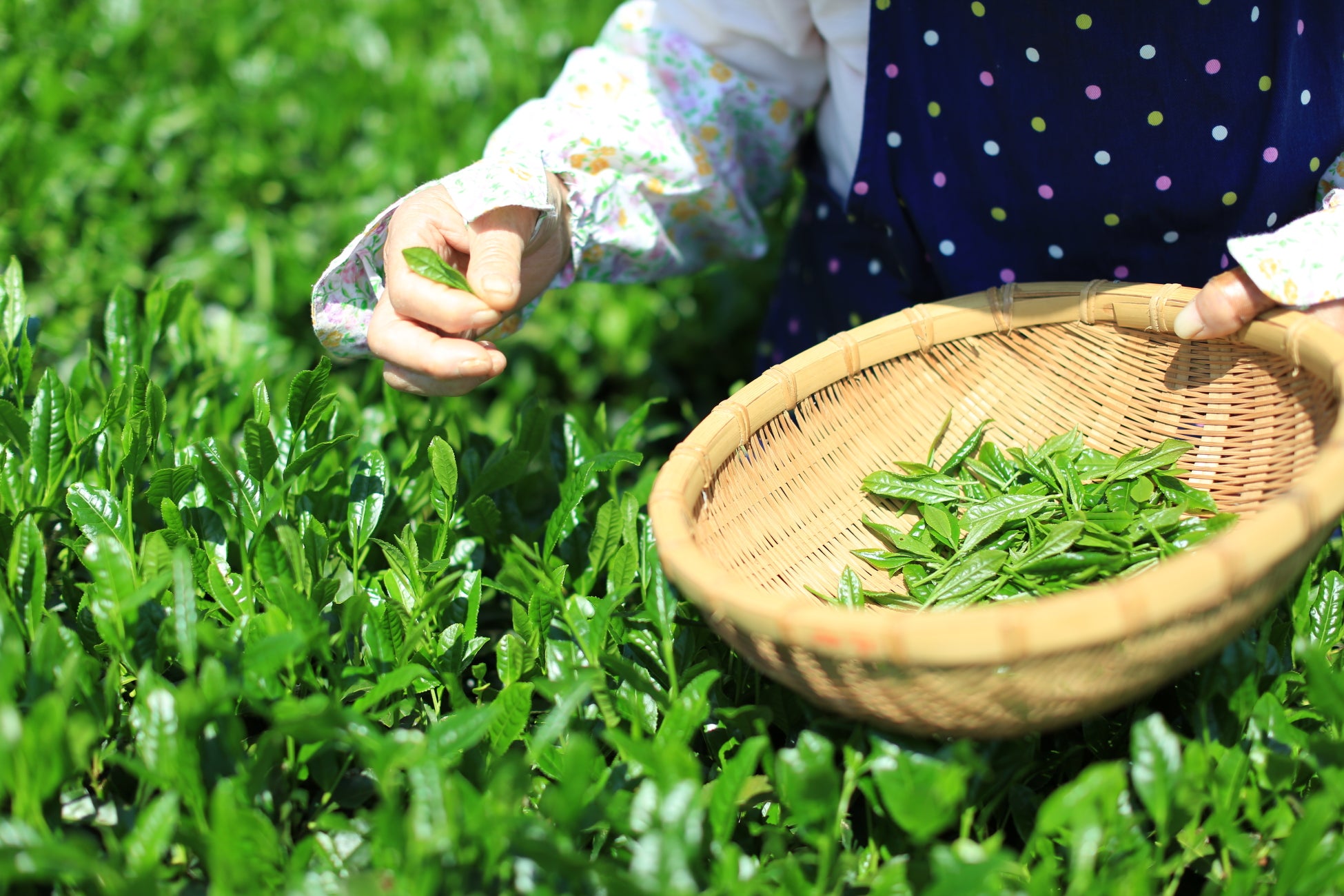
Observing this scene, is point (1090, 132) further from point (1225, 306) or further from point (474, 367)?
point (474, 367)

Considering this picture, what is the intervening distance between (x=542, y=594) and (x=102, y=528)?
1.33 feet

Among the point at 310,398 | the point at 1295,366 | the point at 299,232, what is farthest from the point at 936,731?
the point at 299,232

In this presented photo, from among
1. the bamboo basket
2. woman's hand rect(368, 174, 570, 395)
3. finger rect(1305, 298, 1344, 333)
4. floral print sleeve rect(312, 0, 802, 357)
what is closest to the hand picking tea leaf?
woman's hand rect(368, 174, 570, 395)

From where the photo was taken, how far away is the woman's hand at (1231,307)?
3.04ft

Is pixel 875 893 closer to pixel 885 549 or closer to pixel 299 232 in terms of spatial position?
pixel 885 549

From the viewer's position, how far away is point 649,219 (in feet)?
4.33

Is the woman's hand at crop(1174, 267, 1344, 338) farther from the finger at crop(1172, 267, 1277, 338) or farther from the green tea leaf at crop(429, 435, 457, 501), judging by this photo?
the green tea leaf at crop(429, 435, 457, 501)

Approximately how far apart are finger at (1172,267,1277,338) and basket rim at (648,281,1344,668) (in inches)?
0.6

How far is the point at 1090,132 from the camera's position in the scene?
1124 millimetres

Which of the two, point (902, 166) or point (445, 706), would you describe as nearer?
point (445, 706)

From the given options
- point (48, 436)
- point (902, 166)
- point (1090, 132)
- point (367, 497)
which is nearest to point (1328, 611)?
point (1090, 132)

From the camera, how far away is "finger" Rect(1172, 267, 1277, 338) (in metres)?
0.94

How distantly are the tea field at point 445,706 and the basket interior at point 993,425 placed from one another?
0.10 m

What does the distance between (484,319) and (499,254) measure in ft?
0.27
